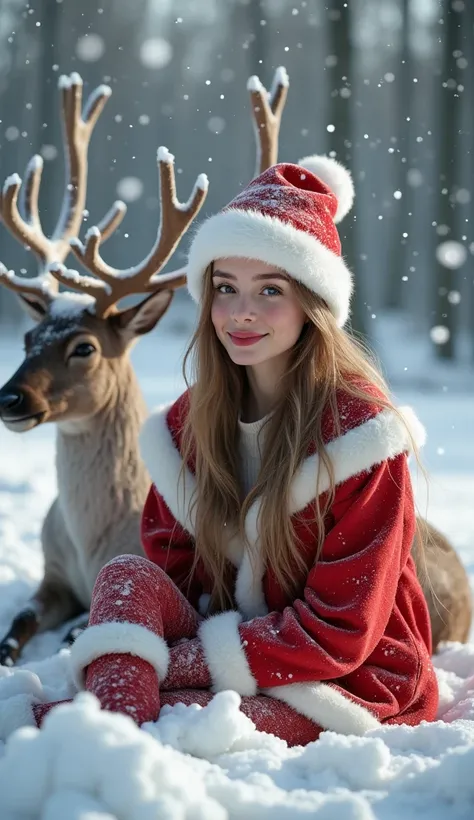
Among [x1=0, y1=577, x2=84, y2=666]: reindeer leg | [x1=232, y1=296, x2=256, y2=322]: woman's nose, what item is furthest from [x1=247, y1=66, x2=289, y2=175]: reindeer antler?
[x1=0, y1=577, x2=84, y2=666]: reindeer leg

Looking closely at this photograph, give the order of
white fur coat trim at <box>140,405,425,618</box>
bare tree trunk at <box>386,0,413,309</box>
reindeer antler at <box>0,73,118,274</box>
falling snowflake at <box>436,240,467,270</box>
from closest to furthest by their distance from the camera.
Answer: white fur coat trim at <box>140,405,425,618</box>, reindeer antler at <box>0,73,118,274</box>, falling snowflake at <box>436,240,467,270</box>, bare tree trunk at <box>386,0,413,309</box>

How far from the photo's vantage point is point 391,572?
8.30 ft

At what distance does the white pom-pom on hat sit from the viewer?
10.1 feet

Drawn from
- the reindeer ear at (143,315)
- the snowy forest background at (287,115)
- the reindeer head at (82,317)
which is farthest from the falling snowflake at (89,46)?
the reindeer ear at (143,315)

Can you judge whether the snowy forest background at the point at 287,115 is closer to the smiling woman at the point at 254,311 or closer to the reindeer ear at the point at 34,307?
the reindeer ear at the point at 34,307

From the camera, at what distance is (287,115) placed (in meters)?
24.9

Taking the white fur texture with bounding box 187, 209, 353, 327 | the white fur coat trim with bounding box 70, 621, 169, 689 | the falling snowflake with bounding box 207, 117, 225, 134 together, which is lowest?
the white fur coat trim with bounding box 70, 621, 169, 689

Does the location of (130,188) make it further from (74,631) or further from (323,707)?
(323,707)

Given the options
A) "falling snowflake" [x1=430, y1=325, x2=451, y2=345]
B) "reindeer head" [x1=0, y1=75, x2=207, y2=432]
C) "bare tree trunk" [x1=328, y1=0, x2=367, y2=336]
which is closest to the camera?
"reindeer head" [x1=0, y1=75, x2=207, y2=432]

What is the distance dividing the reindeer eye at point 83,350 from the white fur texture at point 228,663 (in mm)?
1665

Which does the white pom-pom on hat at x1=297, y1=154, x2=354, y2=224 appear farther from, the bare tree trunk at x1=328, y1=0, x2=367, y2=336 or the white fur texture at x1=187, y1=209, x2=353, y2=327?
the bare tree trunk at x1=328, y1=0, x2=367, y2=336

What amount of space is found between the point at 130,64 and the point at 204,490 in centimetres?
2133

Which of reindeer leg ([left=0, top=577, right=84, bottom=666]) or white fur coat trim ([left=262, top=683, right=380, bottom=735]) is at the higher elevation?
reindeer leg ([left=0, top=577, right=84, bottom=666])

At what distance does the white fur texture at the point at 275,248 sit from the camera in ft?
8.54
